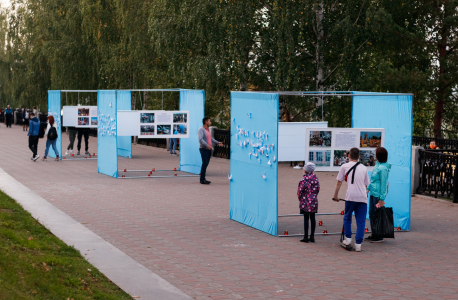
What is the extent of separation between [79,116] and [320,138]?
15.6m

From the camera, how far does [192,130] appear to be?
1942 centimetres

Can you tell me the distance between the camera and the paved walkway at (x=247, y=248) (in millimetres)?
7547

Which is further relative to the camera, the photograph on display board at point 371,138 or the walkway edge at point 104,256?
the photograph on display board at point 371,138

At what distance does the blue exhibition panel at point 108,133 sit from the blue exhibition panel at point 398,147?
367 inches

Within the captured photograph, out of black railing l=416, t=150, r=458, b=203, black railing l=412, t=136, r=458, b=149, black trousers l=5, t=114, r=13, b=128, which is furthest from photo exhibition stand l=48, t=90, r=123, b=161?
black trousers l=5, t=114, r=13, b=128

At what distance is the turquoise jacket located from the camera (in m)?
9.95

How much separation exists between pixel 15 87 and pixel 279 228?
134 ft

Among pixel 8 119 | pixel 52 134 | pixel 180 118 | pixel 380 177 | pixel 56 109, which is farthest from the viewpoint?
pixel 8 119

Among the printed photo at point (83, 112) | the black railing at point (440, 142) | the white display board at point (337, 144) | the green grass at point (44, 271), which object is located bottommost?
the green grass at point (44, 271)

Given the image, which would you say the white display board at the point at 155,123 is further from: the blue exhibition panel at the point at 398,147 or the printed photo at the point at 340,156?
the printed photo at the point at 340,156

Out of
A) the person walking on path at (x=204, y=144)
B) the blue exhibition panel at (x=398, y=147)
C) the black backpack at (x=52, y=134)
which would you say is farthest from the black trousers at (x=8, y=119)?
the blue exhibition panel at (x=398, y=147)

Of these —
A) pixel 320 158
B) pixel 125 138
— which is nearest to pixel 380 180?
pixel 320 158

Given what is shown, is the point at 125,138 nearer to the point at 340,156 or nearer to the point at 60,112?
the point at 60,112

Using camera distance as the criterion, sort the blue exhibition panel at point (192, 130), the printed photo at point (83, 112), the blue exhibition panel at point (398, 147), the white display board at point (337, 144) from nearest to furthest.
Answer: the white display board at point (337, 144), the blue exhibition panel at point (398, 147), the blue exhibition panel at point (192, 130), the printed photo at point (83, 112)
